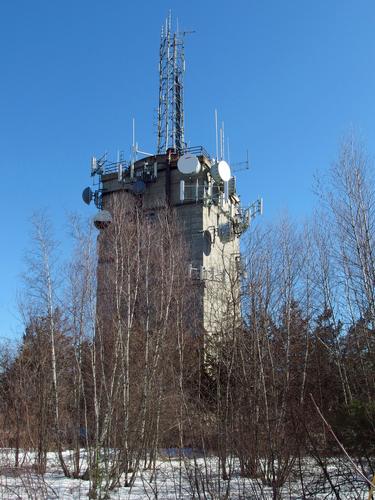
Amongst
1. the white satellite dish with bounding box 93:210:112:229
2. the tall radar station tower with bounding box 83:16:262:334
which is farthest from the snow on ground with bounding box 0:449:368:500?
the tall radar station tower with bounding box 83:16:262:334

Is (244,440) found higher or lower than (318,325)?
lower

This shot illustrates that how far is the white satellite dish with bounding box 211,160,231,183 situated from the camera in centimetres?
3075

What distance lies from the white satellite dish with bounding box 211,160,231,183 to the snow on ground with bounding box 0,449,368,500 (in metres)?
20.7

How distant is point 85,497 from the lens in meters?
9.66

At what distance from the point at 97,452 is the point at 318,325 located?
8.59 meters

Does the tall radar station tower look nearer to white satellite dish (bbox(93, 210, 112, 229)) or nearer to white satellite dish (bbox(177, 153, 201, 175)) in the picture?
white satellite dish (bbox(177, 153, 201, 175))

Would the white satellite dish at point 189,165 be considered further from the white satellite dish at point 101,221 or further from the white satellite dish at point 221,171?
the white satellite dish at point 101,221

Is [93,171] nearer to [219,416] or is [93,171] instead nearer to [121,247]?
[121,247]

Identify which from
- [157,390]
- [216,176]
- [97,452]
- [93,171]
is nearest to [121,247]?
[157,390]

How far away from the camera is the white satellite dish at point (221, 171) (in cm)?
3075

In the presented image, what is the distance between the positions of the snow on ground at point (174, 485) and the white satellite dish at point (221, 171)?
20683 mm

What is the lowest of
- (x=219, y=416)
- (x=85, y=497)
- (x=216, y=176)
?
(x=85, y=497)

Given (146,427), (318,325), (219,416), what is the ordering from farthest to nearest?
(318,325) < (146,427) < (219,416)

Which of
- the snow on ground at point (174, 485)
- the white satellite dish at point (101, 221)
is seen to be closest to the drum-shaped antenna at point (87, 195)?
the white satellite dish at point (101, 221)
